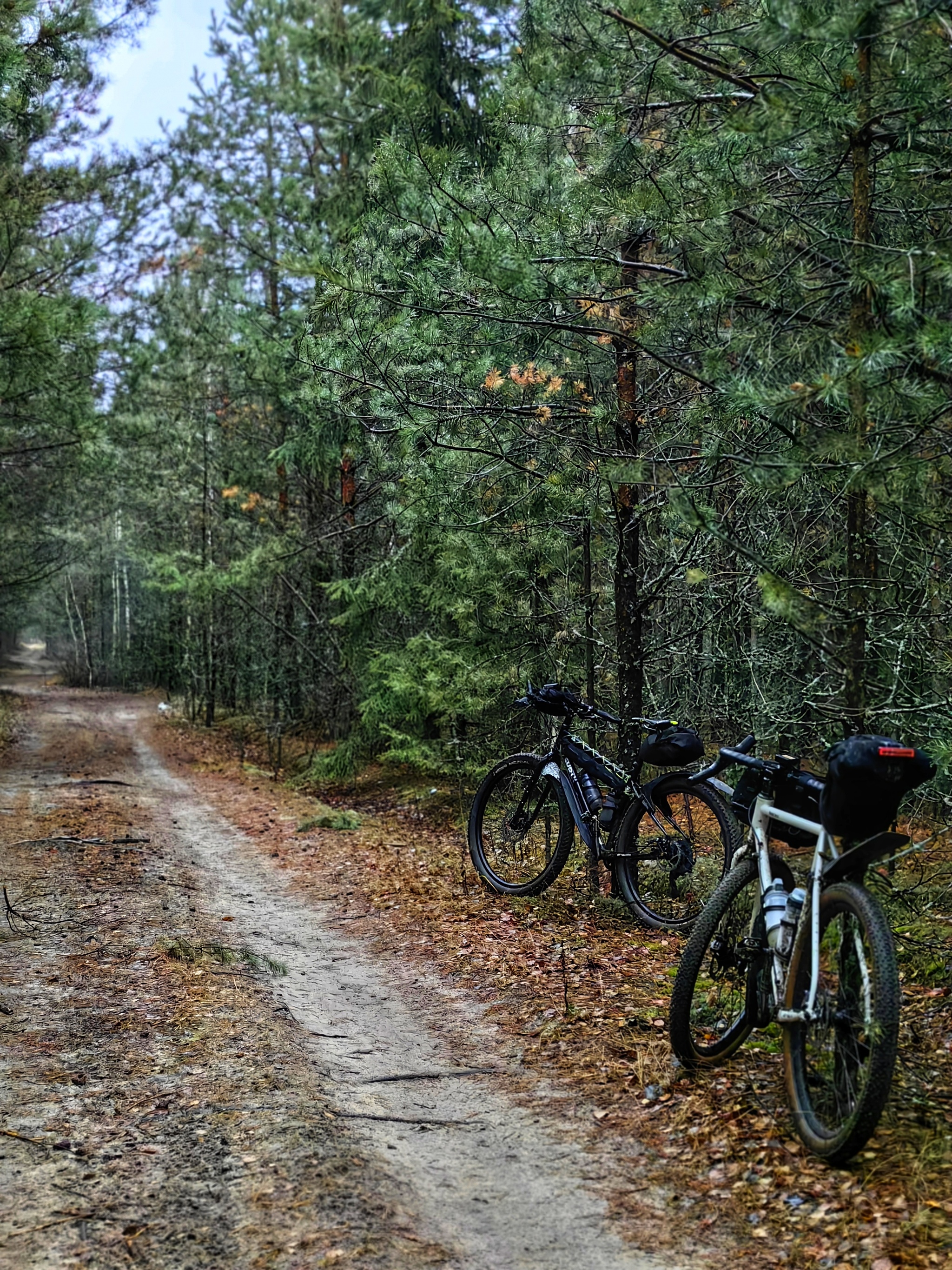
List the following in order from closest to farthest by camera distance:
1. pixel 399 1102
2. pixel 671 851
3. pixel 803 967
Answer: pixel 803 967 → pixel 399 1102 → pixel 671 851

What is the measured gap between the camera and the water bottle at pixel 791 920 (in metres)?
3.63

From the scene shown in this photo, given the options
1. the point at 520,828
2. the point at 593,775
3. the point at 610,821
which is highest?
the point at 593,775

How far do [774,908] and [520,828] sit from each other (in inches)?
132

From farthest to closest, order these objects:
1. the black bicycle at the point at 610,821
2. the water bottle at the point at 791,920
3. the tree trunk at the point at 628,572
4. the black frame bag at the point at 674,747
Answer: the tree trunk at the point at 628,572 < the black bicycle at the point at 610,821 < the black frame bag at the point at 674,747 < the water bottle at the point at 791,920

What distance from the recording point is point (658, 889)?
6426 mm

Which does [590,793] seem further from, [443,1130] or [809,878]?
[443,1130]

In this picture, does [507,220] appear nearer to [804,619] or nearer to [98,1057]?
[804,619]

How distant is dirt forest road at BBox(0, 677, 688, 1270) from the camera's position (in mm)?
2857

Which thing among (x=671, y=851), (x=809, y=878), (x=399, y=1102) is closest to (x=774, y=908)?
(x=809, y=878)

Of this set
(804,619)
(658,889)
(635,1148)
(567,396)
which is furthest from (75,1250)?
(567,396)

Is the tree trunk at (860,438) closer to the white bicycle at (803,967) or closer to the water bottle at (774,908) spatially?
the white bicycle at (803,967)

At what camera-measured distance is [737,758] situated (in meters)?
4.11

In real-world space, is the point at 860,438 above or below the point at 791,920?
above

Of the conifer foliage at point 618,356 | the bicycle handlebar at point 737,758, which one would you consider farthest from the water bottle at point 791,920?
the conifer foliage at point 618,356
